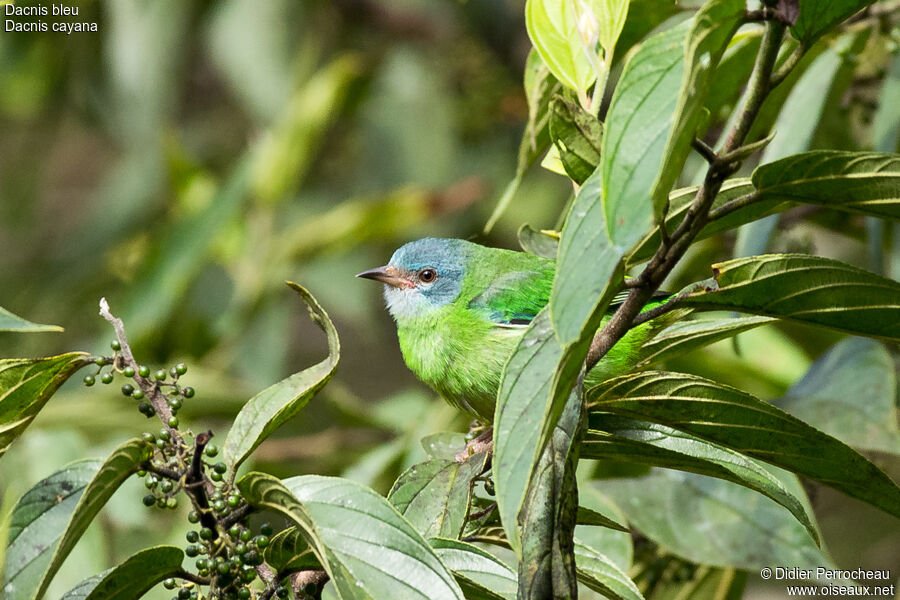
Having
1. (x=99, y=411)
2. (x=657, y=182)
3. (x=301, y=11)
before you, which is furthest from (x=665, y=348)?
(x=301, y=11)

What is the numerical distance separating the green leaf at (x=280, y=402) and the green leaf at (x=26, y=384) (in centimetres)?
27

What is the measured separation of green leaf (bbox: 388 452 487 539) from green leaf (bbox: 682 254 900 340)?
1.66ft

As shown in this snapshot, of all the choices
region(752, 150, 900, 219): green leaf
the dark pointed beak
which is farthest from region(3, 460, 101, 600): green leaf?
the dark pointed beak

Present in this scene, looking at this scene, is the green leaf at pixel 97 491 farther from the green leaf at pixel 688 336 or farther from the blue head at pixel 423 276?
the blue head at pixel 423 276

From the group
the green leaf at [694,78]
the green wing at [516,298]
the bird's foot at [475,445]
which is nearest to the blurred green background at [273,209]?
the green wing at [516,298]

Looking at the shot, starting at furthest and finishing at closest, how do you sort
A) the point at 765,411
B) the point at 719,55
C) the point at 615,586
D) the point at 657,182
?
the point at 615,586 → the point at 765,411 → the point at 719,55 → the point at 657,182

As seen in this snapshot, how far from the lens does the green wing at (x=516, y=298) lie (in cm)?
255

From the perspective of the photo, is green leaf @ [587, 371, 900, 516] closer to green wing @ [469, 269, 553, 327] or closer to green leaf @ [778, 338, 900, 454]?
green leaf @ [778, 338, 900, 454]

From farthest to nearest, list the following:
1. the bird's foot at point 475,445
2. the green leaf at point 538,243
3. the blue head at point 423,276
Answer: the blue head at point 423,276, the green leaf at point 538,243, the bird's foot at point 475,445

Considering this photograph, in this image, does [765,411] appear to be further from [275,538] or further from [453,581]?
[275,538]

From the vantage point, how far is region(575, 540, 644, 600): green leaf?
1542mm

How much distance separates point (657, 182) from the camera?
3.27ft

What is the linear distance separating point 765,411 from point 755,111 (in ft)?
1.61

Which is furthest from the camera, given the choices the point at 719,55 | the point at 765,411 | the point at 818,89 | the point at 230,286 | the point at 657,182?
the point at 230,286
